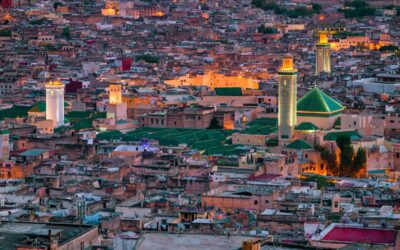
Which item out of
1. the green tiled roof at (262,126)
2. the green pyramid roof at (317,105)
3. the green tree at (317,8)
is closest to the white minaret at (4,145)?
the green tiled roof at (262,126)

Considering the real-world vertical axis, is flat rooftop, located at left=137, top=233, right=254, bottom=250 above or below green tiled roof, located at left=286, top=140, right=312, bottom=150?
above

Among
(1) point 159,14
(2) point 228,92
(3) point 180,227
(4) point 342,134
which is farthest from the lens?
(1) point 159,14

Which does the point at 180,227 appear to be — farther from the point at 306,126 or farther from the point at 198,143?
the point at 306,126

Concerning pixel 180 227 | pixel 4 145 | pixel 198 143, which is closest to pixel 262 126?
pixel 198 143

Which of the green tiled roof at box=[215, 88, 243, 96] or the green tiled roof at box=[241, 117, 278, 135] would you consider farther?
the green tiled roof at box=[215, 88, 243, 96]

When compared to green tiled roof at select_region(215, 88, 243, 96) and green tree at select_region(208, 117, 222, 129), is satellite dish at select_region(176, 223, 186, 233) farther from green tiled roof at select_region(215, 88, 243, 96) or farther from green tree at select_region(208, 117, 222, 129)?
green tiled roof at select_region(215, 88, 243, 96)

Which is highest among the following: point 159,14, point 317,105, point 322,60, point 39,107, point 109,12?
point 109,12

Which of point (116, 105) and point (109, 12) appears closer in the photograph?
point (116, 105)

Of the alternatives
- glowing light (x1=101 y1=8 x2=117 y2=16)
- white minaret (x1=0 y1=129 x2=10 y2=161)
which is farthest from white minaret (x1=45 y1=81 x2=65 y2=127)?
glowing light (x1=101 y1=8 x2=117 y2=16)
